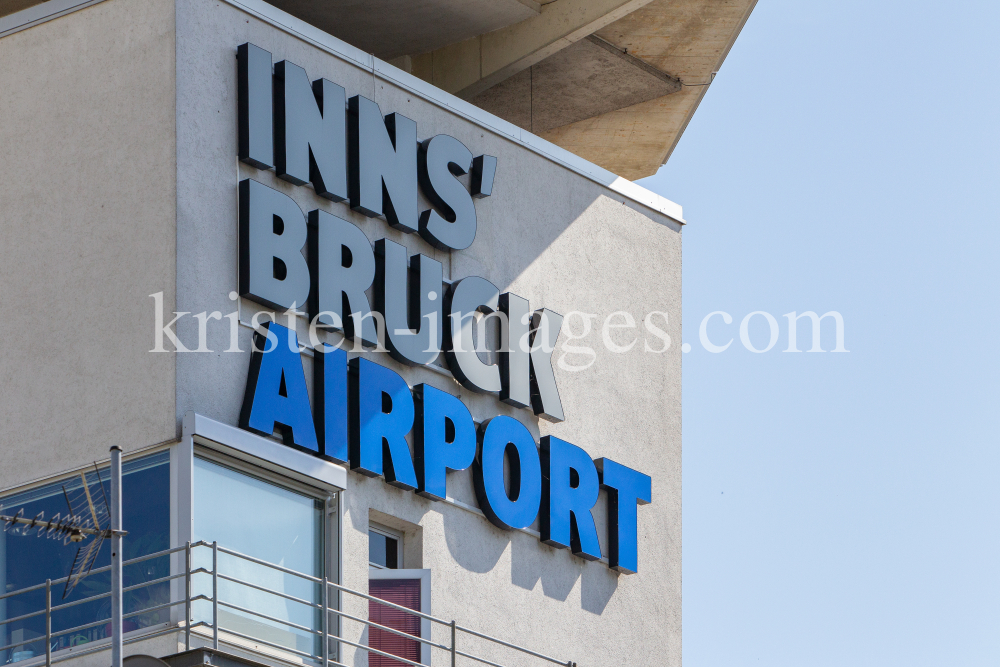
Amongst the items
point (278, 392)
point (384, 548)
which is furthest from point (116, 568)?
point (384, 548)

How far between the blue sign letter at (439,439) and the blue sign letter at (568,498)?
4.84 ft

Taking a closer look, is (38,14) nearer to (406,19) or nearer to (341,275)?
(341,275)

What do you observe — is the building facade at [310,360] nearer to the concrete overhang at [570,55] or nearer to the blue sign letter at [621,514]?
the blue sign letter at [621,514]

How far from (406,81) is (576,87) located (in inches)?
230

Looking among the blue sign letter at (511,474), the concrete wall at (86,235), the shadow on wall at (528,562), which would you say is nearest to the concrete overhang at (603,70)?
the blue sign letter at (511,474)

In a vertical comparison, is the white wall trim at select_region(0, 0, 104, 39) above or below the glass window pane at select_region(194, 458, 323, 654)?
above

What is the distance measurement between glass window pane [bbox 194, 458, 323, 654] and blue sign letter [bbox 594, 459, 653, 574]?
5.83 metres

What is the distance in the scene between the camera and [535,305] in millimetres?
24672

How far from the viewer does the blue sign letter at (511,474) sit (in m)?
23.0

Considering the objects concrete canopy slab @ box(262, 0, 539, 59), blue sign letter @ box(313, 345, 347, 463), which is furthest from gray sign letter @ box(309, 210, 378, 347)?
concrete canopy slab @ box(262, 0, 539, 59)

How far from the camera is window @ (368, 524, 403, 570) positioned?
2181 centimetres

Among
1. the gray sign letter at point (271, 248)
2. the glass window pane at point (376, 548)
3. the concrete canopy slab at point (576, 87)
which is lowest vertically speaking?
the glass window pane at point (376, 548)

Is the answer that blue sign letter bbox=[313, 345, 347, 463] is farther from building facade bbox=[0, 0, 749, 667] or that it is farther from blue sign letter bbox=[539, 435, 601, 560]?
blue sign letter bbox=[539, 435, 601, 560]

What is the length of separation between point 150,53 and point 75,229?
2.12 meters
